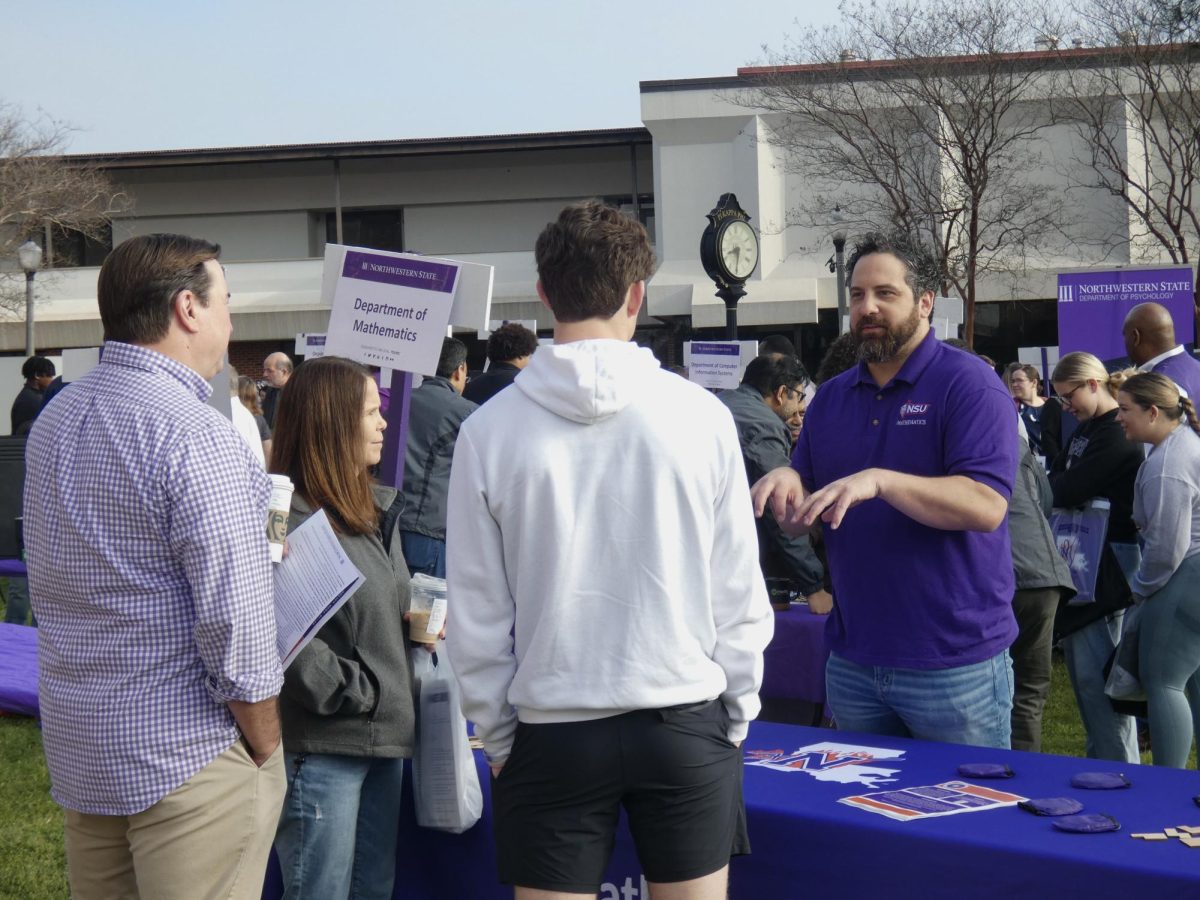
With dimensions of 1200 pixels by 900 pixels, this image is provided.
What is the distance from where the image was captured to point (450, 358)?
21.4 feet

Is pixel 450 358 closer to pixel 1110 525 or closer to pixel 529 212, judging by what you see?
pixel 1110 525

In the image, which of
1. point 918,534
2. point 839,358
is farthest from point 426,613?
point 839,358

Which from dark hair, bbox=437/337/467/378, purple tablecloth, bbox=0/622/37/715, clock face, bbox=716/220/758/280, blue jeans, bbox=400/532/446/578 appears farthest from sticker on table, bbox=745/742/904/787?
clock face, bbox=716/220/758/280

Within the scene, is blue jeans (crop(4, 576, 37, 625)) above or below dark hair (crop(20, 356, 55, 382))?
below

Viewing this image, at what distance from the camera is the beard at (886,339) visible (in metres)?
3.25

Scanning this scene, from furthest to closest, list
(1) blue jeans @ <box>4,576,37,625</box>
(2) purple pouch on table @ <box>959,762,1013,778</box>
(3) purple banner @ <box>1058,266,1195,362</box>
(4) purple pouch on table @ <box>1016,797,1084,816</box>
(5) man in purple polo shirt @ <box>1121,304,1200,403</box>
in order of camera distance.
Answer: (3) purple banner @ <box>1058,266,1195,362</box>, (1) blue jeans @ <box>4,576,37,625</box>, (5) man in purple polo shirt @ <box>1121,304,1200,403</box>, (2) purple pouch on table @ <box>959,762,1013,778</box>, (4) purple pouch on table @ <box>1016,797,1084,816</box>

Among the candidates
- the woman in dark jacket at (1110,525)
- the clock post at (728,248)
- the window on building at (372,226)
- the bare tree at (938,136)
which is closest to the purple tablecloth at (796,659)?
the woman in dark jacket at (1110,525)

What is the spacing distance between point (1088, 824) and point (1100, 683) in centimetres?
292

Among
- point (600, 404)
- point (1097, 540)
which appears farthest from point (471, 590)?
point (1097, 540)

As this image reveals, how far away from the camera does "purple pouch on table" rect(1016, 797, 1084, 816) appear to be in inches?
101

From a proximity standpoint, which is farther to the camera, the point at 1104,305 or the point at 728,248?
the point at 728,248

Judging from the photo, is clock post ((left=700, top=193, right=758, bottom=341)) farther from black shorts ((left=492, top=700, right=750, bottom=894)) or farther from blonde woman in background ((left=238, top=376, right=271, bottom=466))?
black shorts ((left=492, top=700, right=750, bottom=894))

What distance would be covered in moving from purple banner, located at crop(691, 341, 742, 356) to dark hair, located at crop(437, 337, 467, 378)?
3.59 meters

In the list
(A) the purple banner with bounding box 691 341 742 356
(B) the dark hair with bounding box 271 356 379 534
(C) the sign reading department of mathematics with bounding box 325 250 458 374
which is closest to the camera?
(B) the dark hair with bounding box 271 356 379 534
